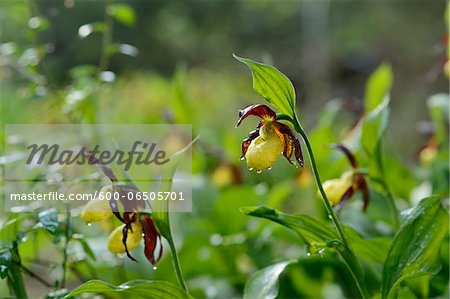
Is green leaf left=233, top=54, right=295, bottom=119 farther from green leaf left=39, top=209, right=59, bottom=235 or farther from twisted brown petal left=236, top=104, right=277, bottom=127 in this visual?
green leaf left=39, top=209, right=59, bottom=235

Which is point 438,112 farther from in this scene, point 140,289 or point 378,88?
point 140,289

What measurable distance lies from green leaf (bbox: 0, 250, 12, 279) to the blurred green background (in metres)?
0.16

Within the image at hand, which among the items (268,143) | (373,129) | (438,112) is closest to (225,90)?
(438,112)

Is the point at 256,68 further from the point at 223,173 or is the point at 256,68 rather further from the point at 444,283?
the point at 223,173

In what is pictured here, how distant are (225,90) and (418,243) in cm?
361

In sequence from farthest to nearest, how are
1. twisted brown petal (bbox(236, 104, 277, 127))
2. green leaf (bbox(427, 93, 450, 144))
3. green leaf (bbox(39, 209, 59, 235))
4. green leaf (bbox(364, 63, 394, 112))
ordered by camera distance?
1. green leaf (bbox(427, 93, 450, 144))
2. green leaf (bbox(364, 63, 394, 112))
3. green leaf (bbox(39, 209, 59, 235))
4. twisted brown petal (bbox(236, 104, 277, 127))

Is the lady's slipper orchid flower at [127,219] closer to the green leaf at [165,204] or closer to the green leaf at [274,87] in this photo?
the green leaf at [165,204]

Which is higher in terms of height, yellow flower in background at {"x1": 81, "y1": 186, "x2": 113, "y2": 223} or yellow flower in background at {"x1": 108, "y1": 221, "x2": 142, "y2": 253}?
yellow flower in background at {"x1": 81, "y1": 186, "x2": 113, "y2": 223}

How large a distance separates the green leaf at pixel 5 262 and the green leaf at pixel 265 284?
0.28m

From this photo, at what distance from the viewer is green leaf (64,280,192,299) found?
68 cm

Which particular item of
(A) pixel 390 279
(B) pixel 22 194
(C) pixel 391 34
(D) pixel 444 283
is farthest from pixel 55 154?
(C) pixel 391 34

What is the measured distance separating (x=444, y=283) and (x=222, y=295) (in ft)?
1.32

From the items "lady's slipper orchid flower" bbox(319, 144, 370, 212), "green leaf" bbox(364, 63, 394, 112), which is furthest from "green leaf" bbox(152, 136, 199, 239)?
"green leaf" bbox(364, 63, 394, 112)

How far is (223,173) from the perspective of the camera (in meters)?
1.53
